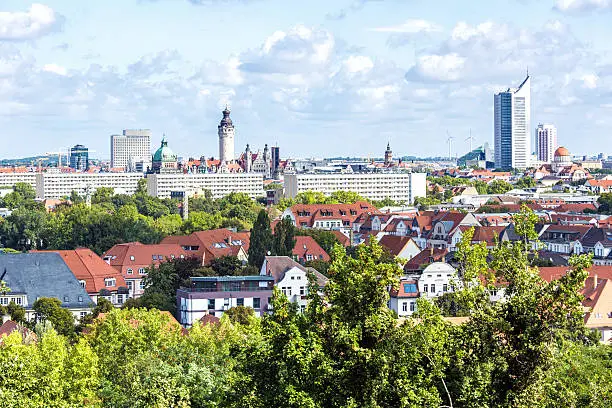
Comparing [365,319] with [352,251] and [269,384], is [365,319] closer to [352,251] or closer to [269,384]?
[269,384]

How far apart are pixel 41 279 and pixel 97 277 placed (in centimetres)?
1141

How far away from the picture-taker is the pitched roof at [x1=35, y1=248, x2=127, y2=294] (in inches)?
3221

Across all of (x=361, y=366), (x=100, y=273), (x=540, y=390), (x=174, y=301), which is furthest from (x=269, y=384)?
(x=100, y=273)

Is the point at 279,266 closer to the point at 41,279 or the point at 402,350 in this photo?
the point at 41,279

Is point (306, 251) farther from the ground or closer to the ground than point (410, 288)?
farther from the ground

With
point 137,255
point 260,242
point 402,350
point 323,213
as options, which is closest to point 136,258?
point 137,255

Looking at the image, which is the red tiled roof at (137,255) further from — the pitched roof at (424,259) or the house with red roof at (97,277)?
the pitched roof at (424,259)

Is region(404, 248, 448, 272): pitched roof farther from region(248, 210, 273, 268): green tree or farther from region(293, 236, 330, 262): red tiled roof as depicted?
region(248, 210, 273, 268): green tree

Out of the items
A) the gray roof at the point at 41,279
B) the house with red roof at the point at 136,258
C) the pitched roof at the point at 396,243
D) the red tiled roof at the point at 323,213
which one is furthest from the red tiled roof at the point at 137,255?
the red tiled roof at the point at 323,213

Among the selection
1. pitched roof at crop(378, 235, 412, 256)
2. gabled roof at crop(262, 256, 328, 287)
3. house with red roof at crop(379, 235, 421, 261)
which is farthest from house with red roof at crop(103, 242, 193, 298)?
house with red roof at crop(379, 235, 421, 261)

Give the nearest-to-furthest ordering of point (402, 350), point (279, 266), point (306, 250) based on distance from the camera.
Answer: point (402, 350) → point (279, 266) → point (306, 250)

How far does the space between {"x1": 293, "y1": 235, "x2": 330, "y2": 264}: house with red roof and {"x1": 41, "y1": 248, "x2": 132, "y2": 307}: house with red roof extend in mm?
12860

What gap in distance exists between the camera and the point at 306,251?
303ft

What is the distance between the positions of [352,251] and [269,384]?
235 feet
